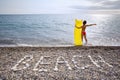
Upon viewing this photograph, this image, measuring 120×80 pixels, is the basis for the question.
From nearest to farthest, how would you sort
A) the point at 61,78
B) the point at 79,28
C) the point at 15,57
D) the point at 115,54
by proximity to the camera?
the point at 61,78 → the point at 15,57 → the point at 115,54 → the point at 79,28

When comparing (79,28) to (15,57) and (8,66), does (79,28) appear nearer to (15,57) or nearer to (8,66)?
(15,57)

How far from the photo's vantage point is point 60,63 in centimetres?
827

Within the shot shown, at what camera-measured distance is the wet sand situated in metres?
6.82

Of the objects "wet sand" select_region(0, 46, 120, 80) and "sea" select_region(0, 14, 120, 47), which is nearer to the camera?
"wet sand" select_region(0, 46, 120, 80)

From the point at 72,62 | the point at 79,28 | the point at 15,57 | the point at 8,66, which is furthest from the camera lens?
the point at 79,28

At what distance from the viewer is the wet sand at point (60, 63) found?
22.4ft

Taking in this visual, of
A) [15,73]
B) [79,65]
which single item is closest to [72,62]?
[79,65]

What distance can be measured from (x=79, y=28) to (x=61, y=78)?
5532 mm

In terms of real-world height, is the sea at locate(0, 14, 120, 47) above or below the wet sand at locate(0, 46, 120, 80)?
below

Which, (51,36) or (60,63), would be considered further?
→ (51,36)

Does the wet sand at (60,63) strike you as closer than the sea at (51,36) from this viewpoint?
Yes

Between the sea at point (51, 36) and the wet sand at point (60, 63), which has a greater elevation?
the wet sand at point (60, 63)

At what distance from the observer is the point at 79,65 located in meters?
7.98

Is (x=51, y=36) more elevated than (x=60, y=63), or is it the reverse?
(x=60, y=63)
